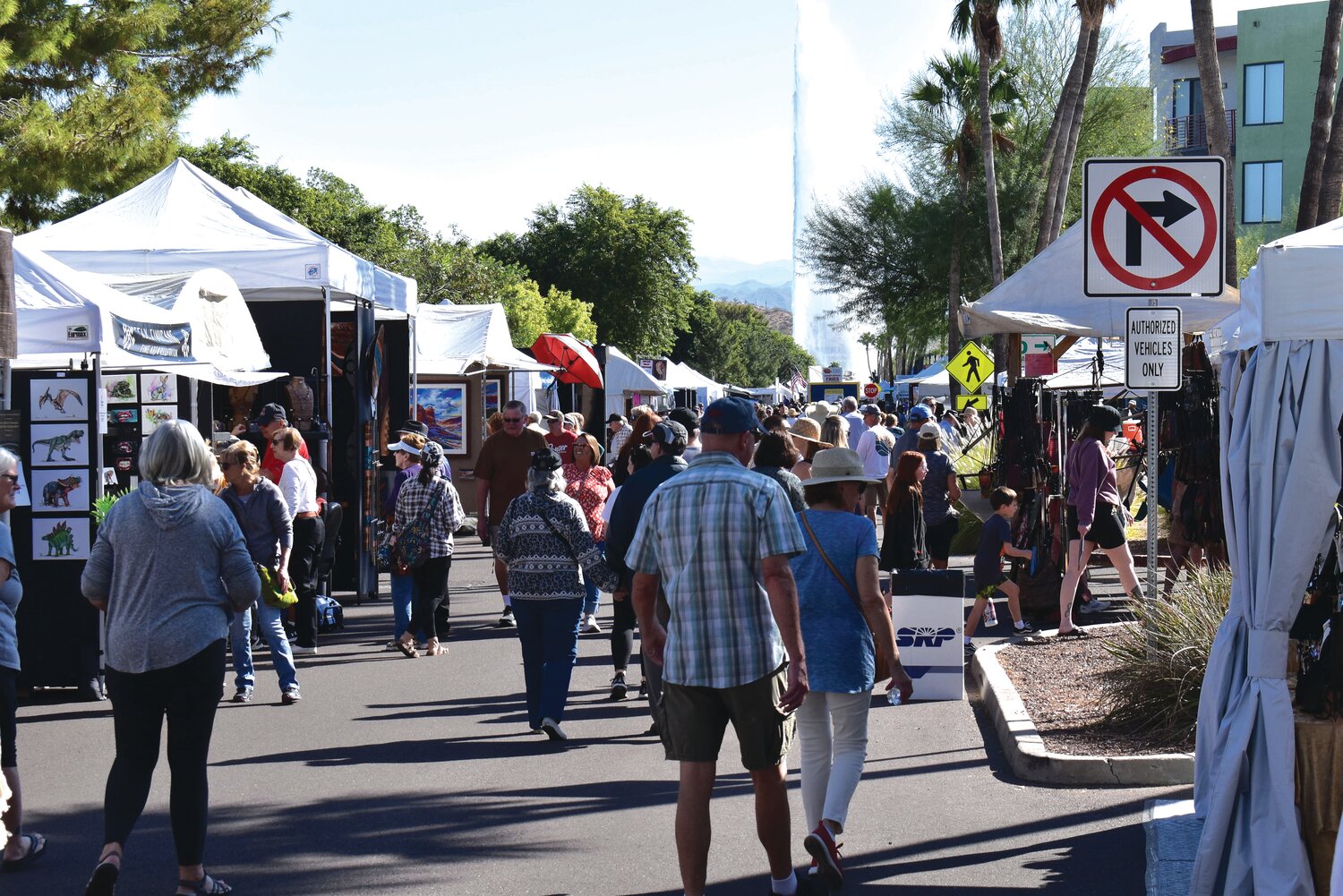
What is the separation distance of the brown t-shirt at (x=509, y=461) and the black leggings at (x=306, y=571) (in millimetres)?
1717

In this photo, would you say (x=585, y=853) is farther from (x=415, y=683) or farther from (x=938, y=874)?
(x=415, y=683)

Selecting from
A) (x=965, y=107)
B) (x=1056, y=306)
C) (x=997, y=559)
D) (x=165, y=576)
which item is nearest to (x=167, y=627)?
(x=165, y=576)

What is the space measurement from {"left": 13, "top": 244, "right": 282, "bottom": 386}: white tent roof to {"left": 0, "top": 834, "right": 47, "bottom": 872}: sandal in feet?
15.0

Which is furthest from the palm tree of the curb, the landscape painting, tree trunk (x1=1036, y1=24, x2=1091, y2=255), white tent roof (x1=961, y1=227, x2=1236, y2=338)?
the curb

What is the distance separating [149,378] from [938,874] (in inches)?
335

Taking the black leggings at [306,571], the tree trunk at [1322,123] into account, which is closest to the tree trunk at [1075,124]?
the tree trunk at [1322,123]

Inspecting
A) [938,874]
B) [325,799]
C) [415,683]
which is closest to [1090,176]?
[938,874]

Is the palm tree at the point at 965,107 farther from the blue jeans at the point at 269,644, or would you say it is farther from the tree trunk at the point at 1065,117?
the blue jeans at the point at 269,644

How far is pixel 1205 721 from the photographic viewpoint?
19.8ft

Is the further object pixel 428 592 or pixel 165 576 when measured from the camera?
pixel 428 592

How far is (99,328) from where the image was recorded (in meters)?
10.8

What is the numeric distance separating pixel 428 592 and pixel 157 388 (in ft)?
9.10

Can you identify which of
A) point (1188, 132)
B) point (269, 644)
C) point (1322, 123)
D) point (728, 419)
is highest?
point (1188, 132)

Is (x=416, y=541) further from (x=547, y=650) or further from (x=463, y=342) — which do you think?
(x=463, y=342)
